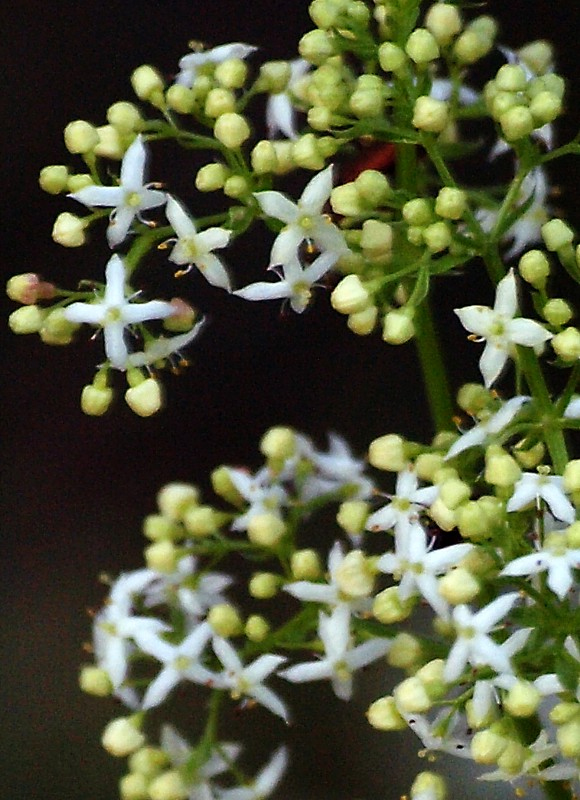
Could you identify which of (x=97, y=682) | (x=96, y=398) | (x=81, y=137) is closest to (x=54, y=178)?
(x=81, y=137)

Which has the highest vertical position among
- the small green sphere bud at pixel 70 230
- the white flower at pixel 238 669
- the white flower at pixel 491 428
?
the small green sphere bud at pixel 70 230

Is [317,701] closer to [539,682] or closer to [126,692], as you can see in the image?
[126,692]

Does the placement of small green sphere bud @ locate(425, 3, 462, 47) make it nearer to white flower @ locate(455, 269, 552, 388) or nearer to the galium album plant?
the galium album plant

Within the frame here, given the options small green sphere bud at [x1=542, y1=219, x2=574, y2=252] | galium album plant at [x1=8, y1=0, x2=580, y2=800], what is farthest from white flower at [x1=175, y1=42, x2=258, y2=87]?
small green sphere bud at [x1=542, y1=219, x2=574, y2=252]

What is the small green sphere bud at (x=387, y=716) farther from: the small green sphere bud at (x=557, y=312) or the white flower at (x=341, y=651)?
the small green sphere bud at (x=557, y=312)

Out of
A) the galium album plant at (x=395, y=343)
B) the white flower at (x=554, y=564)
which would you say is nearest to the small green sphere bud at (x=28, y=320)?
the galium album plant at (x=395, y=343)

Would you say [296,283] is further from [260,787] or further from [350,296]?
[260,787]
